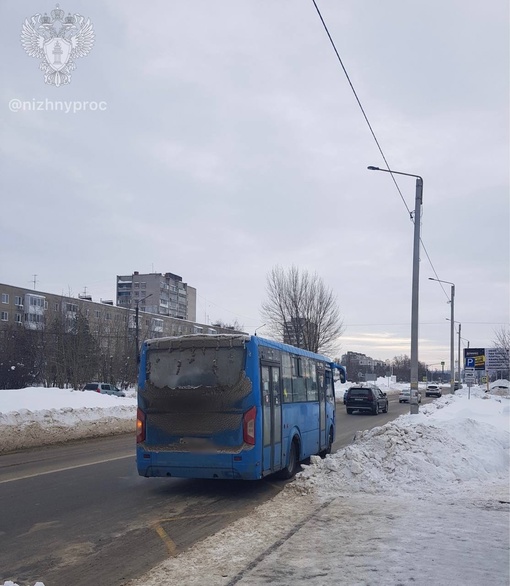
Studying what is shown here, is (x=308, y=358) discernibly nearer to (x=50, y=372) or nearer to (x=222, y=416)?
(x=222, y=416)

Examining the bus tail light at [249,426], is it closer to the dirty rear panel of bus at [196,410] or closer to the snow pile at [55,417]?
the dirty rear panel of bus at [196,410]

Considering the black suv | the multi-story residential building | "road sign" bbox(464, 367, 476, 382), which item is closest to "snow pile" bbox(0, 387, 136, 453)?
the black suv

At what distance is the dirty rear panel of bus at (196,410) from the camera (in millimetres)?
10328

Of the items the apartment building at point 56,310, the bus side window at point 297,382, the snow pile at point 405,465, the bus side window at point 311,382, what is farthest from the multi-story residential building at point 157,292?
the snow pile at point 405,465

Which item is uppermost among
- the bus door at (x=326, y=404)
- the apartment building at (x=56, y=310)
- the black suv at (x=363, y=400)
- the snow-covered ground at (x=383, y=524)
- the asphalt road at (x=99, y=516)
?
the apartment building at (x=56, y=310)

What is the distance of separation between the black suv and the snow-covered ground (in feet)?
70.3

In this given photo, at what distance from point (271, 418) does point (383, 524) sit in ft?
11.8

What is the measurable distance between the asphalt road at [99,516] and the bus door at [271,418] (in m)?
0.58

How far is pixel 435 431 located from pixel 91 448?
31.4 ft

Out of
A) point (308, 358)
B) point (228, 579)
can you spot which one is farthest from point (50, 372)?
point (228, 579)

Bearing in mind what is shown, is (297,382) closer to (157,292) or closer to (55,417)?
(55,417)

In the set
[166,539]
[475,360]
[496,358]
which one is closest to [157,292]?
[496,358]

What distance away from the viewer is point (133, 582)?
596 centimetres

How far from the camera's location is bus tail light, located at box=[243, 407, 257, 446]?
10.3 meters
